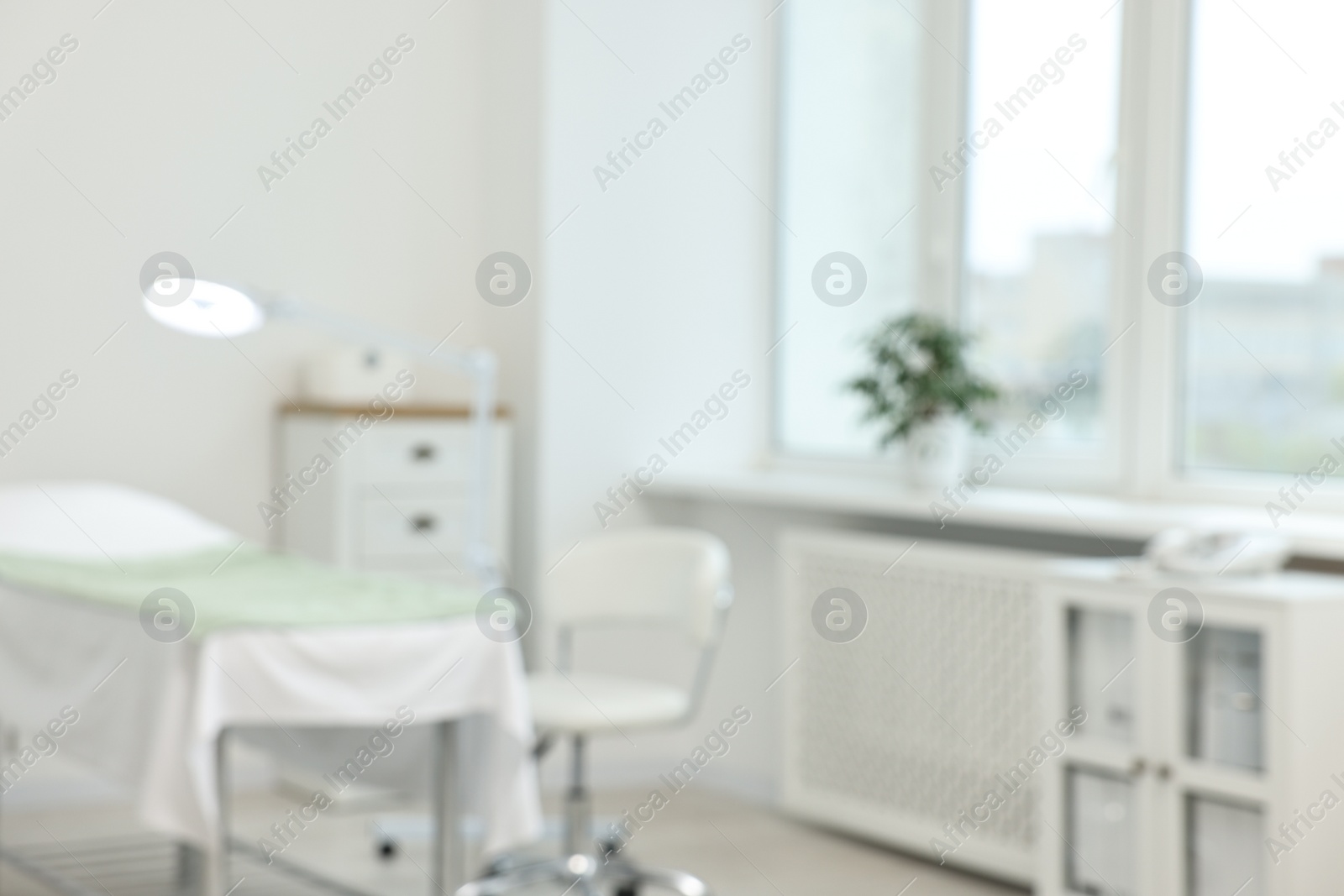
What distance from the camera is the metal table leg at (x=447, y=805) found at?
105 inches

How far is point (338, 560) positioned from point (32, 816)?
1012 millimetres

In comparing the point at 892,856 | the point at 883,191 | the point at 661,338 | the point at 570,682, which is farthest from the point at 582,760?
the point at 883,191

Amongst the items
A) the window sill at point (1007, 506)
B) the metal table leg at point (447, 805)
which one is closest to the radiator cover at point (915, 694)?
the window sill at point (1007, 506)

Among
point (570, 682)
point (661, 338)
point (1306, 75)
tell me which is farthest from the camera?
point (661, 338)

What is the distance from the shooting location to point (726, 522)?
4.33 m

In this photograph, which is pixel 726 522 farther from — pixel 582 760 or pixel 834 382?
pixel 582 760

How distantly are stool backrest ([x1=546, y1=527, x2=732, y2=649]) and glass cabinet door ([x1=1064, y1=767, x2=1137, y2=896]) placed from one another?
903 millimetres

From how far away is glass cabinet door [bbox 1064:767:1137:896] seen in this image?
2.79 m

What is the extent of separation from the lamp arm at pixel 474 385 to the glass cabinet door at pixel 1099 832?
138 cm

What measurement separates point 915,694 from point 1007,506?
545 millimetres

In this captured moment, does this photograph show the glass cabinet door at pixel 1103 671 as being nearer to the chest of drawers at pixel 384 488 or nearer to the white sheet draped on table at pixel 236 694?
the white sheet draped on table at pixel 236 694

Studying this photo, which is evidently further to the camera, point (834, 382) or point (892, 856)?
point (834, 382)

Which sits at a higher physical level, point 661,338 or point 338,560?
point 661,338

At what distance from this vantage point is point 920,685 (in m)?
3.57
